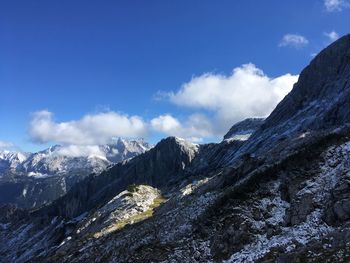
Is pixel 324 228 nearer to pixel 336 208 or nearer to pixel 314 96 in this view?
pixel 336 208

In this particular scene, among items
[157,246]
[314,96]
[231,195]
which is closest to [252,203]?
[231,195]

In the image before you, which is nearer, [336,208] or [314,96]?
[336,208]

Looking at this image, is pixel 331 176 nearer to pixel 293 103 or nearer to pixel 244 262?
pixel 244 262

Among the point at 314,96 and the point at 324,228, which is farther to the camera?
the point at 314,96

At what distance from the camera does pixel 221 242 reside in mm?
35844

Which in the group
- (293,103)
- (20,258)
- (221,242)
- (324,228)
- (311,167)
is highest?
(293,103)

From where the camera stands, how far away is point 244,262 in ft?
103

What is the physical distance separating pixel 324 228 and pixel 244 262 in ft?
23.9

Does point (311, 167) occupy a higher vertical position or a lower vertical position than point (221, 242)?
higher

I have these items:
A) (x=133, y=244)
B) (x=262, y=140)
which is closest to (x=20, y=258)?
(x=262, y=140)

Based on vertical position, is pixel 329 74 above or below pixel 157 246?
above

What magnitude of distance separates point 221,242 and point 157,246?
751cm

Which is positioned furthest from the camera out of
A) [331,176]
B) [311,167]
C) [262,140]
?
[262,140]

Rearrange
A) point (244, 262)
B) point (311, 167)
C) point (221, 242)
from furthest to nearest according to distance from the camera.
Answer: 1. point (311, 167)
2. point (221, 242)
3. point (244, 262)
